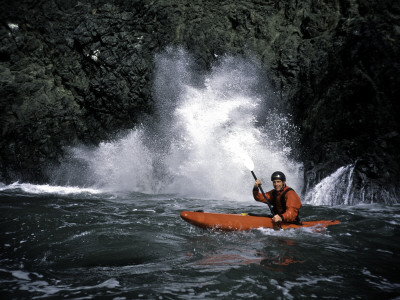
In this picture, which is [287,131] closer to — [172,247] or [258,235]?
[258,235]

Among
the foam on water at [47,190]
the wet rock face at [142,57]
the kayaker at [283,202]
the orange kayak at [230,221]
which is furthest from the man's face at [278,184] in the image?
the foam on water at [47,190]

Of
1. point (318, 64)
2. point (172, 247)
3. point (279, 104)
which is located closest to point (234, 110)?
point (279, 104)

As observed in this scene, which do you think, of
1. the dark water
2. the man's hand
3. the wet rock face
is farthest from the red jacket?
the wet rock face

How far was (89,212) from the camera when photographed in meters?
6.56

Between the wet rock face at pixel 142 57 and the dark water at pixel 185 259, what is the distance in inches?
197

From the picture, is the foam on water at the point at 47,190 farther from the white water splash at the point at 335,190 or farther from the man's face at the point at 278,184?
the man's face at the point at 278,184

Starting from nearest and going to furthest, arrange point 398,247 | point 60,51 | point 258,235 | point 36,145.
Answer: point 398,247
point 258,235
point 36,145
point 60,51

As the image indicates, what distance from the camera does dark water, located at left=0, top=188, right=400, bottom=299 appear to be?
2.87 metres

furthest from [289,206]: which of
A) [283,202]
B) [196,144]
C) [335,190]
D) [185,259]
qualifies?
[196,144]

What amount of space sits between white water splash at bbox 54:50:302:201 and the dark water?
4031 millimetres

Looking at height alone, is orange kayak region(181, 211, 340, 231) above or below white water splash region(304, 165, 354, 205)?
below

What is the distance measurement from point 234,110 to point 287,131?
78.9 inches

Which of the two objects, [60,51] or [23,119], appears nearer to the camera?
[23,119]

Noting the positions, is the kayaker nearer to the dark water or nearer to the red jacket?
the red jacket
